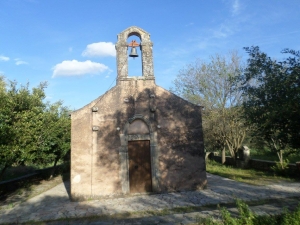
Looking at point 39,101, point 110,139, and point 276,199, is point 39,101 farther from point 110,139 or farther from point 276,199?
point 276,199

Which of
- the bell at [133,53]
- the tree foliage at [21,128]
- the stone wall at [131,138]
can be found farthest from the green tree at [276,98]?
the tree foliage at [21,128]

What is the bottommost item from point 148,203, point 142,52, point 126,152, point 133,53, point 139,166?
point 148,203

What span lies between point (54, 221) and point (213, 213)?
5426mm

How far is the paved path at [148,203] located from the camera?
8414mm

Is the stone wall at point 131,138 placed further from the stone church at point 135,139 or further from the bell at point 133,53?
the bell at point 133,53

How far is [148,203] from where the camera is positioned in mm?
9695

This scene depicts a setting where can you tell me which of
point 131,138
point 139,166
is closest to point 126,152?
point 131,138

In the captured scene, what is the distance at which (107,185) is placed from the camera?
36.6ft

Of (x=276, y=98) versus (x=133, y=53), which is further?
(x=133, y=53)

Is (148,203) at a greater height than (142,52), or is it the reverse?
(142,52)

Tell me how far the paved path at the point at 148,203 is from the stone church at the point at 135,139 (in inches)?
28.9

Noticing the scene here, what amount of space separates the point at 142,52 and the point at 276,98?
24.8 feet

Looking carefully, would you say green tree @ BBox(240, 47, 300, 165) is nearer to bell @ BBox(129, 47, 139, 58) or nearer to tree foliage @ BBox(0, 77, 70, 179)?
bell @ BBox(129, 47, 139, 58)

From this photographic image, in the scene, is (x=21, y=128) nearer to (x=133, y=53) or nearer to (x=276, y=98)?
(x=133, y=53)
